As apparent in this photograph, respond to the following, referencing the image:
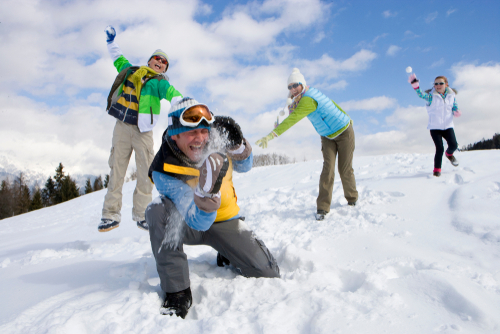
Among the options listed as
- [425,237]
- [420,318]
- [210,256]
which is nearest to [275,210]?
[210,256]

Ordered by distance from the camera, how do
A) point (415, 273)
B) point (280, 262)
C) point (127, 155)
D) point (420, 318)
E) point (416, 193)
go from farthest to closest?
point (416, 193), point (127, 155), point (280, 262), point (415, 273), point (420, 318)

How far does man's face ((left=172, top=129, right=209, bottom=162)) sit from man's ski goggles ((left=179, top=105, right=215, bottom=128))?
64mm

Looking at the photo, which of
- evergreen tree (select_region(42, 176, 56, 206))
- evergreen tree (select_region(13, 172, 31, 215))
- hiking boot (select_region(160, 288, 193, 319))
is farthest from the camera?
evergreen tree (select_region(42, 176, 56, 206))

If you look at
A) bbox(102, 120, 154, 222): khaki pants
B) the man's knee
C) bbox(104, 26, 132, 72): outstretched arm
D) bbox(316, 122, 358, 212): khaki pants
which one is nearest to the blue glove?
bbox(104, 26, 132, 72): outstretched arm

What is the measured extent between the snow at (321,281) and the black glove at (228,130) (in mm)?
940

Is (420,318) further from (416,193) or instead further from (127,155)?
(127,155)

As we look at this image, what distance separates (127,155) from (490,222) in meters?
3.76

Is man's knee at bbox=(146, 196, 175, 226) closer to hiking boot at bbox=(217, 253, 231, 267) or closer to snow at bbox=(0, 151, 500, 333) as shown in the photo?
snow at bbox=(0, 151, 500, 333)

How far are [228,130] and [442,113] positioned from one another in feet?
14.9

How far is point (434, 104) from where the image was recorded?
189 inches

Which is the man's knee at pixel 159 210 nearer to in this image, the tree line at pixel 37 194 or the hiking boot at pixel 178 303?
the hiking boot at pixel 178 303

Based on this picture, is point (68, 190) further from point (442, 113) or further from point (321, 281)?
point (321, 281)

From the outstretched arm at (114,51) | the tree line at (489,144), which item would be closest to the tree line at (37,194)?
the outstretched arm at (114,51)

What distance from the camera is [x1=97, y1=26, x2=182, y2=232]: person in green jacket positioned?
316 cm
